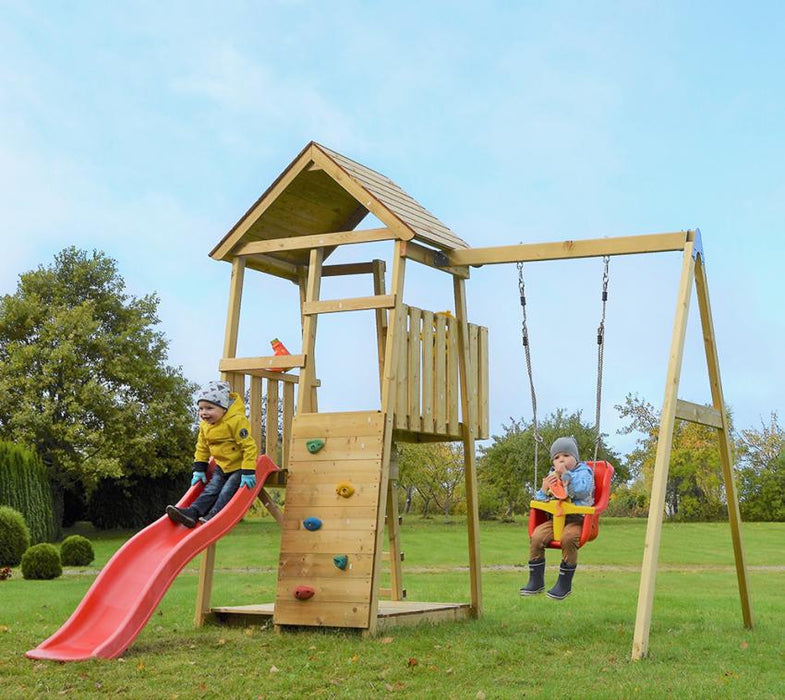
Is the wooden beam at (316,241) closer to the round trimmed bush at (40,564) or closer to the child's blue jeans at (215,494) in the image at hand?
the child's blue jeans at (215,494)

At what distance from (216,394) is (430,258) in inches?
107

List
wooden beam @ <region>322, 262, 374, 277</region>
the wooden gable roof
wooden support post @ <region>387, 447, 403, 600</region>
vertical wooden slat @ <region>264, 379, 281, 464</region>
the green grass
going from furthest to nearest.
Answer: wooden beam @ <region>322, 262, 374, 277</region> < wooden support post @ <region>387, 447, 403, 600</region> < vertical wooden slat @ <region>264, 379, 281, 464</region> < the wooden gable roof < the green grass

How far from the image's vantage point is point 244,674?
7.80 metres

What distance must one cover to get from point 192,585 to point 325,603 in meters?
8.75

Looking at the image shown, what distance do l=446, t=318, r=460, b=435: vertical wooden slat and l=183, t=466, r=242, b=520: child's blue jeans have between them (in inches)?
95.1

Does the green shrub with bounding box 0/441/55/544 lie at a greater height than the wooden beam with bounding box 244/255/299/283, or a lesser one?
lesser

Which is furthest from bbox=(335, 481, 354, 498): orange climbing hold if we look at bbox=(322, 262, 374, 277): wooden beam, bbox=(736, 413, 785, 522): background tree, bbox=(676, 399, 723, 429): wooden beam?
bbox=(736, 413, 785, 522): background tree

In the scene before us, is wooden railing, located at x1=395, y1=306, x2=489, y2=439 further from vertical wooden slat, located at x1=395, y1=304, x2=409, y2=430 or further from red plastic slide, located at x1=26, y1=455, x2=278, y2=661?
red plastic slide, located at x1=26, y1=455, x2=278, y2=661

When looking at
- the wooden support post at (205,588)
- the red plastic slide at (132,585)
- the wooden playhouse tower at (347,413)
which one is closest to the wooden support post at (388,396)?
the wooden playhouse tower at (347,413)

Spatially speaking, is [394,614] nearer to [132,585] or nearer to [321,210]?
[132,585]

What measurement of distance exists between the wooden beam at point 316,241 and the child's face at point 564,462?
9.09 ft

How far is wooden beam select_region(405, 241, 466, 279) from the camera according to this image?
10.6 metres

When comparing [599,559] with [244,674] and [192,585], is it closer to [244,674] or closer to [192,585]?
[192,585]

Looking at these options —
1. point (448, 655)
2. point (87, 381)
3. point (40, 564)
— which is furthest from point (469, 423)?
point (87, 381)
